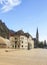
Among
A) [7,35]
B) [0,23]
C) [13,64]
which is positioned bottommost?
[13,64]

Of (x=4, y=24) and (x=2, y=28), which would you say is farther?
(x=4, y=24)

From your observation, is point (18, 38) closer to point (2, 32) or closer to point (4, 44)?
point (2, 32)

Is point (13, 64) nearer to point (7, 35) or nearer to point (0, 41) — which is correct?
point (0, 41)

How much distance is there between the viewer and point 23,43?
12650 cm

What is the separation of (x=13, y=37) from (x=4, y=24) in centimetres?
1653

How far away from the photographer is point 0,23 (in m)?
133

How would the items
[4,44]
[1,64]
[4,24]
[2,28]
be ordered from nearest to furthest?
[1,64]
[4,44]
[2,28]
[4,24]

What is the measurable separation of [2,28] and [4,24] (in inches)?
369

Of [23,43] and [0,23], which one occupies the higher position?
[0,23]

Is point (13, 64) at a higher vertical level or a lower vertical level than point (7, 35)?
lower

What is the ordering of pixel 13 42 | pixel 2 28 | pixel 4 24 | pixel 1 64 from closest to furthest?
pixel 1 64
pixel 13 42
pixel 2 28
pixel 4 24

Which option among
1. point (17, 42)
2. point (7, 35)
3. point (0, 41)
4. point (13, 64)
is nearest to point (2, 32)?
point (7, 35)

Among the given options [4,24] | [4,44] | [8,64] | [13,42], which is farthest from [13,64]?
[4,24]

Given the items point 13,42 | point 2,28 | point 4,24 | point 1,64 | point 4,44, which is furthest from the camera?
point 4,24
